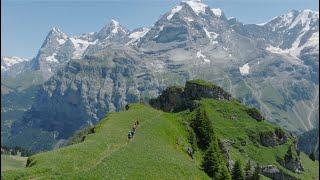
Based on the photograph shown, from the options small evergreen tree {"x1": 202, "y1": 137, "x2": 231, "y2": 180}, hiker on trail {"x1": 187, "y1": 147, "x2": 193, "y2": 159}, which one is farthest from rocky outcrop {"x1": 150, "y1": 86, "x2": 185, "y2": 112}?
small evergreen tree {"x1": 202, "y1": 137, "x2": 231, "y2": 180}

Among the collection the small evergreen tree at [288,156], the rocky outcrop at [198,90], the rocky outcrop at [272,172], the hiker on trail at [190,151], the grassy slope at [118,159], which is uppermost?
the rocky outcrop at [198,90]

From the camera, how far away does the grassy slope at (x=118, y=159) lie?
56750mm

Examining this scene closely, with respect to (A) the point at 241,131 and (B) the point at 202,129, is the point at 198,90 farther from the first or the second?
(B) the point at 202,129

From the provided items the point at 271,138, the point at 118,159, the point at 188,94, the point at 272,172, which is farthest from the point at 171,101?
the point at 118,159

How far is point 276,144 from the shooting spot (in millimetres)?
193250

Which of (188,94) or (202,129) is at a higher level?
(188,94)

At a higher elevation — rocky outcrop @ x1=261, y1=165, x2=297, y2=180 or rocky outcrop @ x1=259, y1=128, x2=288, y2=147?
rocky outcrop @ x1=259, y1=128, x2=288, y2=147

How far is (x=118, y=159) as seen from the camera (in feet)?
219

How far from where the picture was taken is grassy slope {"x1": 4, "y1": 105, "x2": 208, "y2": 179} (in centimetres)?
5675

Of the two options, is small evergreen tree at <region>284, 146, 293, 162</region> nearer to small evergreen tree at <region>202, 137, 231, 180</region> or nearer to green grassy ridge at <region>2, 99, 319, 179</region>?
green grassy ridge at <region>2, 99, 319, 179</region>

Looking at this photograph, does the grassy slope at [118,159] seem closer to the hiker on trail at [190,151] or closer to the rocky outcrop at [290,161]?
the hiker on trail at [190,151]

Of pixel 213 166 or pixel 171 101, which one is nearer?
pixel 213 166

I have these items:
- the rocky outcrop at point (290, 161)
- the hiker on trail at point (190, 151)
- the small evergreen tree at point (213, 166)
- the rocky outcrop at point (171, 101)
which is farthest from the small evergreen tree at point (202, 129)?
the rocky outcrop at point (290, 161)

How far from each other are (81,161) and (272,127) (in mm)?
142138
